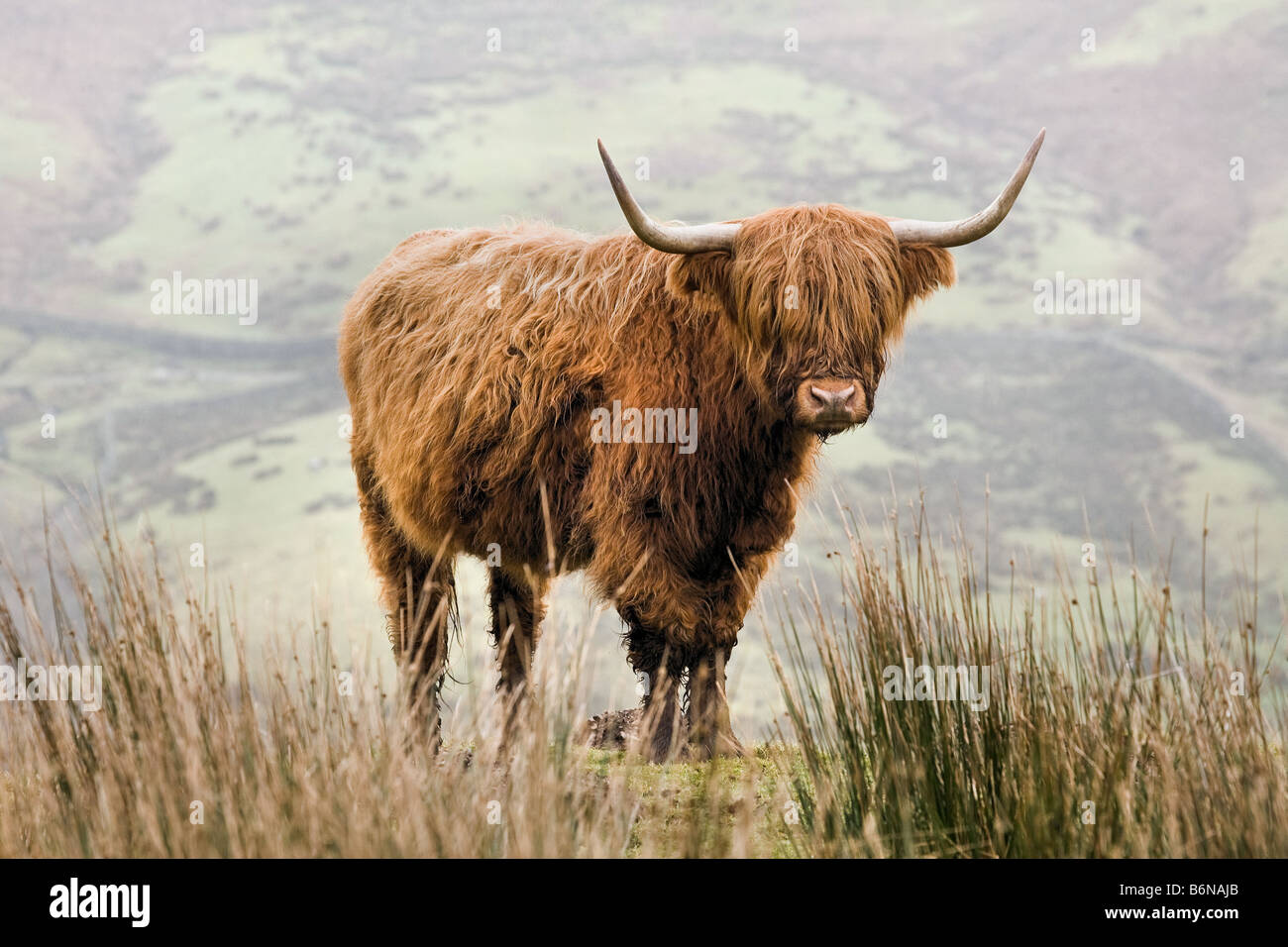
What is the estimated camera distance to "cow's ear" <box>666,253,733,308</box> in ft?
15.7

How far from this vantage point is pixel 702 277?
4805 millimetres

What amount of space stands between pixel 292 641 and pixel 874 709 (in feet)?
5.32

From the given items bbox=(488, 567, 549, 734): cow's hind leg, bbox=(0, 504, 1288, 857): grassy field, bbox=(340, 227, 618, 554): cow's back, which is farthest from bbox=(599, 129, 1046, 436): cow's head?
bbox=(488, 567, 549, 734): cow's hind leg

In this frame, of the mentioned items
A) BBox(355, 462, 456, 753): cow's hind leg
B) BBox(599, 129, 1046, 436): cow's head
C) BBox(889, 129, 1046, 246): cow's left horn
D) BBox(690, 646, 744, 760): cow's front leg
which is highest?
BBox(889, 129, 1046, 246): cow's left horn

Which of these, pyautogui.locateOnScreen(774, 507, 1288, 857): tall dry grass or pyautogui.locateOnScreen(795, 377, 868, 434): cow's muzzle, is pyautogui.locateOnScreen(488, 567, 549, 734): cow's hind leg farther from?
pyautogui.locateOnScreen(774, 507, 1288, 857): tall dry grass

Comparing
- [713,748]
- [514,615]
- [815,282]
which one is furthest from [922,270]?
[514,615]

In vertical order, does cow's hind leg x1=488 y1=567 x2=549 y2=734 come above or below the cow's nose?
below

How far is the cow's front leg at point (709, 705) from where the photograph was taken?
16.2 ft

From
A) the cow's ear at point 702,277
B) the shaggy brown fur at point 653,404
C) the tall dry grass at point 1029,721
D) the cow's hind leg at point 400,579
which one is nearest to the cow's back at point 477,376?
the shaggy brown fur at point 653,404

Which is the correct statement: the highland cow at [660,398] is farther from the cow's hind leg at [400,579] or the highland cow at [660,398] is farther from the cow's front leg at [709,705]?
the cow's hind leg at [400,579]

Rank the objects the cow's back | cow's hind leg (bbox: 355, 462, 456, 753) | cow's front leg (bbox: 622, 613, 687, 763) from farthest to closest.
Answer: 1. cow's hind leg (bbox: 355, 462, 456, 753)
2. the cow's back
3. cow's front leg (bbox: 622, 613, 687, 763)

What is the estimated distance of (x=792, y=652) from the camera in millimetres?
3643
